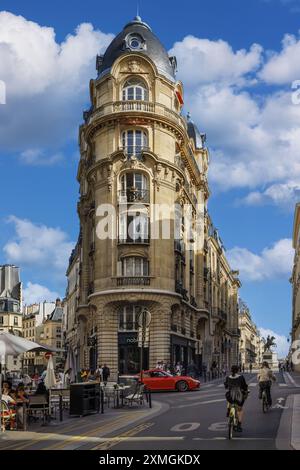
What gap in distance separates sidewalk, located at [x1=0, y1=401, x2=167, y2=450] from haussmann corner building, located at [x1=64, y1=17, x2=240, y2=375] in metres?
25.6

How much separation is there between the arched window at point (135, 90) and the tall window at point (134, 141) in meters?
2.61

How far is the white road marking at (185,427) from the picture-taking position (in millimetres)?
16980

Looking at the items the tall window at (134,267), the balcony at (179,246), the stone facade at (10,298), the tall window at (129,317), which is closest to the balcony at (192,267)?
the balcony at (179,246)

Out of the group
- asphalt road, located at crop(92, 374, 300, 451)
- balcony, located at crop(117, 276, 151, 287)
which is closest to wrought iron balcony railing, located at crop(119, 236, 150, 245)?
balcony, located at crop(117, 276, 151, 287)

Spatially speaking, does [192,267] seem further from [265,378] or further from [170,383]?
[265,378]

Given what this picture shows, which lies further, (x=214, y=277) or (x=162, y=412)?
(x=214, y=277)

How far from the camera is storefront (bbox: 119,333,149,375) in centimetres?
4909

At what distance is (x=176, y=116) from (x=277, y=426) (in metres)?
39.9

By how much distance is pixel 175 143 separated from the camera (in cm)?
5562

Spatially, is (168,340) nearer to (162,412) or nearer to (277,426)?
(162,412)

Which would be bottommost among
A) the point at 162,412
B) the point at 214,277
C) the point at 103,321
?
the point at 162,412
